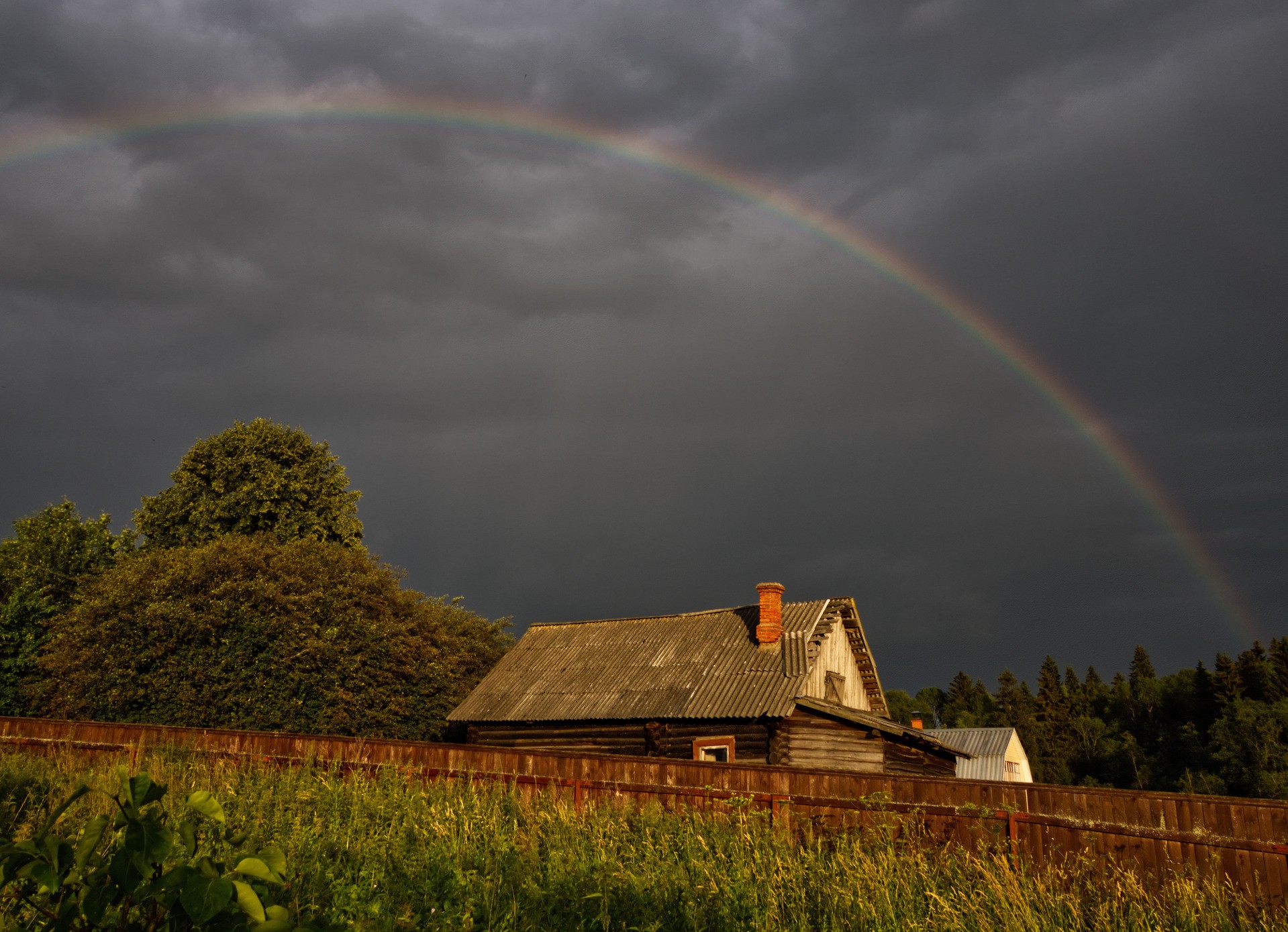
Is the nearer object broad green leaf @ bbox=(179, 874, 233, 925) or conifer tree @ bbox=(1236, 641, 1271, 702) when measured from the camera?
broad green leaf @ bbox=(179, 874, 233, 925)

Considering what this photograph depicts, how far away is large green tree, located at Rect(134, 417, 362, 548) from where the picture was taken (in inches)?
1384

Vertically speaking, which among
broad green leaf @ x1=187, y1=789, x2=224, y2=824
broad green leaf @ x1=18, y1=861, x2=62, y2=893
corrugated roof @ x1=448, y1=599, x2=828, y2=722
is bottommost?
broad green leaf @ x1=18, y1=861, x2=62, y2=893

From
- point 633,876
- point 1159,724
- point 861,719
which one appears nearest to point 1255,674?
point 1159,724

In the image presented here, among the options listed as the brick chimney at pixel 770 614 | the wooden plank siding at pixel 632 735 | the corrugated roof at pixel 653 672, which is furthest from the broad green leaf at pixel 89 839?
the brick chimney at pixel 770 614

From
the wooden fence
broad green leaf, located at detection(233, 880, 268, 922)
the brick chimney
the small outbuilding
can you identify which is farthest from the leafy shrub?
the small outbuilding

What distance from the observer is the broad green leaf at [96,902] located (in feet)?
8.52

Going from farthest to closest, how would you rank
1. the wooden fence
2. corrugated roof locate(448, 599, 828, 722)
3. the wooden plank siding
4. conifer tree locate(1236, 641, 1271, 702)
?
conifer tree locate(1236, 641, 1271, 702) → corrugated roof locate(448, 599, 828, 722) → the wooden plank siding → the wooden fence

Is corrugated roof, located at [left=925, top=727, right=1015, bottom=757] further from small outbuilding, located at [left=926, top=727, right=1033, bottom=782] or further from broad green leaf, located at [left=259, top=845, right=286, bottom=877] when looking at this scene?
broad green leaf, located at [left=259, top=845, right=286, bottom=877]

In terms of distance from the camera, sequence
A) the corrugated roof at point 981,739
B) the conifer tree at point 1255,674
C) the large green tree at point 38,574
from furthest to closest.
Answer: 1. the conifer tree at point 1255,674
2. the corrugated roof at point 981,739
3. the large green tree at point 38,574

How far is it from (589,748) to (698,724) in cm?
318

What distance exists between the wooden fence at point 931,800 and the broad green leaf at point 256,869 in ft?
23.2

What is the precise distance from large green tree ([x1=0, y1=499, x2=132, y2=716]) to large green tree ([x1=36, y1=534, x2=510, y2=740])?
2142 mm

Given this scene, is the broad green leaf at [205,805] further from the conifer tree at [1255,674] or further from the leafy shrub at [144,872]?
the conifer tree at [1255,674]

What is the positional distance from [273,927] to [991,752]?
2323 inches
